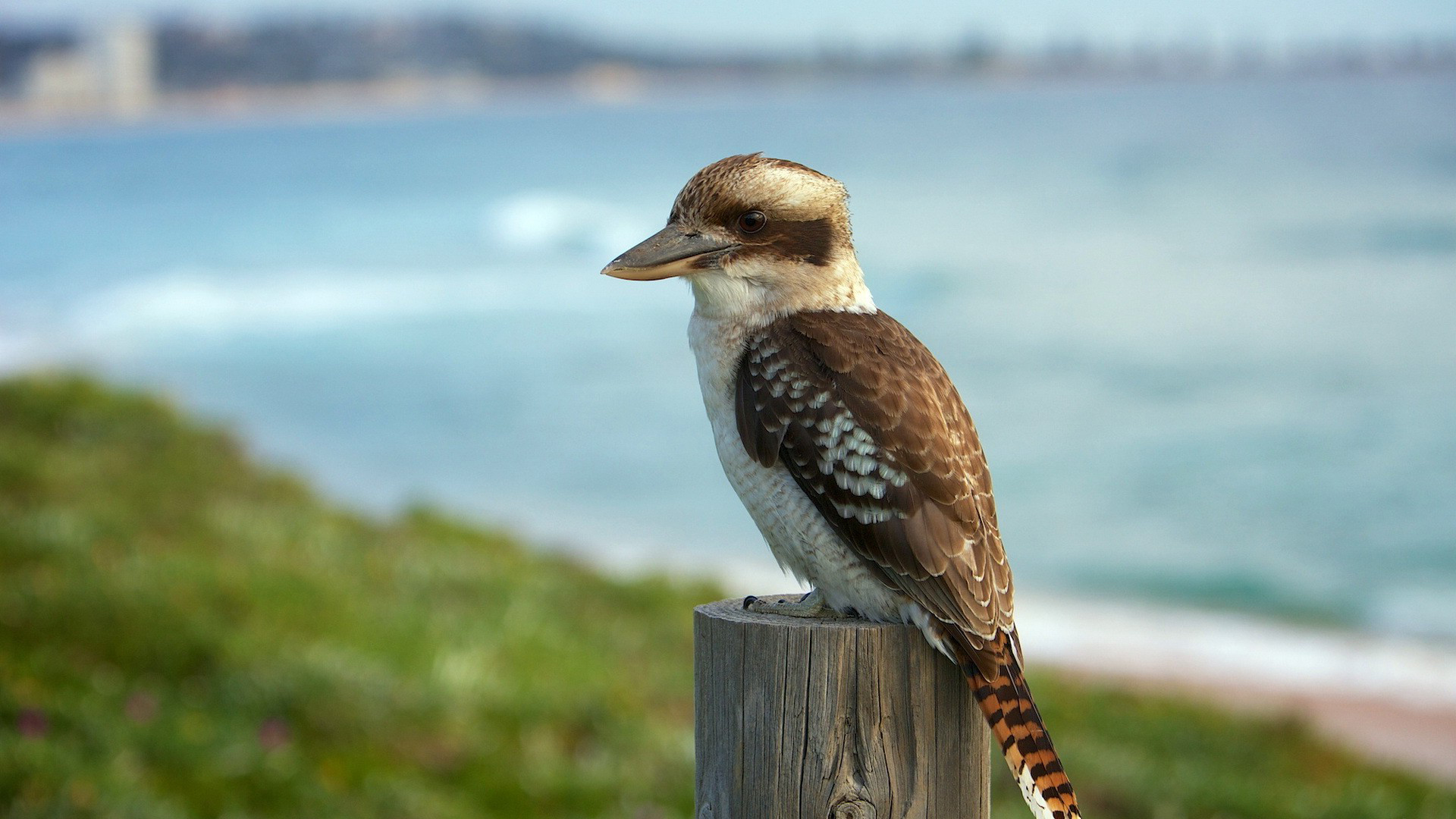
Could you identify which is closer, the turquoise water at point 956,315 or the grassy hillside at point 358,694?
the grassy hillside at point 358,694

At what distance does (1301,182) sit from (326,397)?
104ft

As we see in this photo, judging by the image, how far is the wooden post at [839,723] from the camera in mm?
2219

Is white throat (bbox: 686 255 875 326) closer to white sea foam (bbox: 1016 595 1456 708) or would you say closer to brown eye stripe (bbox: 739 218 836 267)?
brown eye stripe (bbox: 739 218 836 267)

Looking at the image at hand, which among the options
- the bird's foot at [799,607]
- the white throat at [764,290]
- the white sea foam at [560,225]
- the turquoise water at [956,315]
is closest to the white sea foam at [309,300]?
the turquoise water at [956,315]

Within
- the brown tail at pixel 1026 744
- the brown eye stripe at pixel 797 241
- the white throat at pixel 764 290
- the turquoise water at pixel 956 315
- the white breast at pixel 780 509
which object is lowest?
the brown tail at pixel 1026 744

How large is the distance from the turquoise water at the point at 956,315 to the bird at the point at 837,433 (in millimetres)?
10314

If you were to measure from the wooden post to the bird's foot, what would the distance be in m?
0.15

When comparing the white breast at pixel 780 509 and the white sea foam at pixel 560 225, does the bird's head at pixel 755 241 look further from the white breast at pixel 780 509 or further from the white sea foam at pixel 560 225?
the white sea foam at pixel 560 225

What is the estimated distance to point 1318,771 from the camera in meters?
7.51

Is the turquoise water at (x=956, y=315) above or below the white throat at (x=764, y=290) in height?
above

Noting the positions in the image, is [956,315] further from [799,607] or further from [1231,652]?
[799,607]

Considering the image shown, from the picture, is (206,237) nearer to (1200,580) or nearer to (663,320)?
(663,320)

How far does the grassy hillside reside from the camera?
4809 millimetres

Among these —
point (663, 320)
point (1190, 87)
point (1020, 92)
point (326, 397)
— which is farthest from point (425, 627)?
point (1020, 92)
